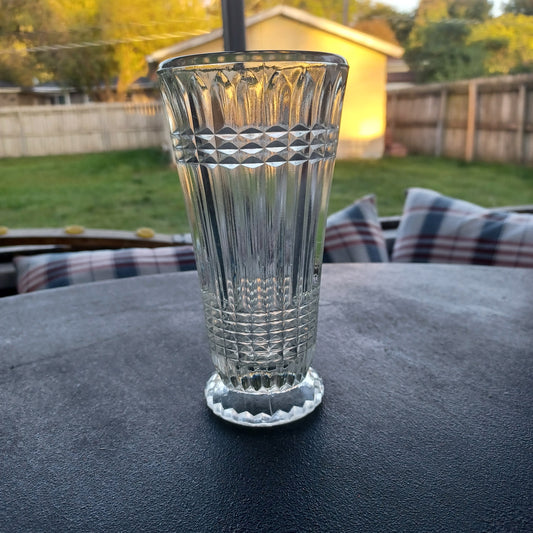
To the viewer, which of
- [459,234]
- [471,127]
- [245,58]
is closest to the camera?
[245,58]

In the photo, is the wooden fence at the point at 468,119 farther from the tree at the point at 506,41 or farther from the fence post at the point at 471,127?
the tree at the point at 506,41

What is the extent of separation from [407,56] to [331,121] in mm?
2860

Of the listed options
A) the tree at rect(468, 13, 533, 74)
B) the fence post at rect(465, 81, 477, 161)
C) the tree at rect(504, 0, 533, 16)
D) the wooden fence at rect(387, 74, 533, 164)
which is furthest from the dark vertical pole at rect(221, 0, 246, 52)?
the fence post at rect(465, 81, 477, 161)

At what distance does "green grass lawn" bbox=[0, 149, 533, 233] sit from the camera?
2.81 meters

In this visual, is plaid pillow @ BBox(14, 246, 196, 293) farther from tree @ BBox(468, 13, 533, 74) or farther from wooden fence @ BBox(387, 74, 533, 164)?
wooden fence @ BBox(387, 74, 533, 164)

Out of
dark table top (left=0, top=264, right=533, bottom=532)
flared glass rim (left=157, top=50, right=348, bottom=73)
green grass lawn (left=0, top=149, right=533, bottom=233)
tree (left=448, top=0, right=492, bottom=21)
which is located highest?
tree (left=448, top=0, right=492, bottom=21)

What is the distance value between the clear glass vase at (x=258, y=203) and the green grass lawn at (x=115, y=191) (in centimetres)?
229

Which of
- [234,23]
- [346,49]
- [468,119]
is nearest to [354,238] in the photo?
[234,23]

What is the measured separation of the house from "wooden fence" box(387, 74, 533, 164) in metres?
0.37

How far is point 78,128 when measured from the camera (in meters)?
2.82

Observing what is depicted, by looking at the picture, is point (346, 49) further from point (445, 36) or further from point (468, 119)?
point (468, 119)

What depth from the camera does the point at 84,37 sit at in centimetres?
201

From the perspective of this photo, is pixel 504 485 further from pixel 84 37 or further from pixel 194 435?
pixel 84 37

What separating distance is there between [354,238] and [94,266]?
59cm
